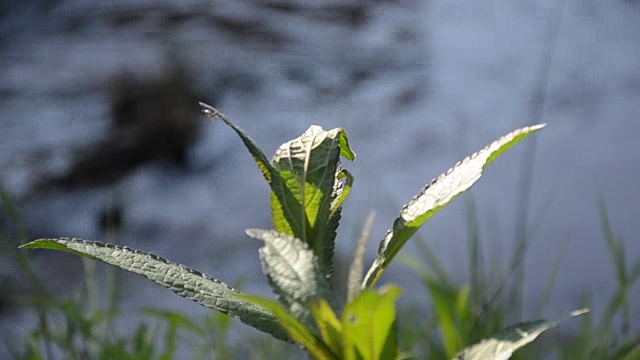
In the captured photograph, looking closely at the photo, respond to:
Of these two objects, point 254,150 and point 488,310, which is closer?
point 254,150

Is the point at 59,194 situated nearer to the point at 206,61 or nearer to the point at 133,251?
the point at 206,61

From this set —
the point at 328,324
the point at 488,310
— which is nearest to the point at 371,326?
the point at 328,324

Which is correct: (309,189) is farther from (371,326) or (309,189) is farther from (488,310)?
(488,310)

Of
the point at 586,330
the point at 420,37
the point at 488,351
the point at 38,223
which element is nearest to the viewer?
the point at 488,351

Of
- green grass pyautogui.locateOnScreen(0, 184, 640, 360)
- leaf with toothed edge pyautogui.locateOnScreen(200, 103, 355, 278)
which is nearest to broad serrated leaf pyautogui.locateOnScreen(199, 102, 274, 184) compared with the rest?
leaf with toothed edge pyautogui.locateOnScreen(200, 103, 355, 278)

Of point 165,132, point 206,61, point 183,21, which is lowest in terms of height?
point 165,132

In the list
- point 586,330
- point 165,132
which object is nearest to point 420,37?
point 165,132

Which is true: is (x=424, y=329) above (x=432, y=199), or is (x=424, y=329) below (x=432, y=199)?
below
